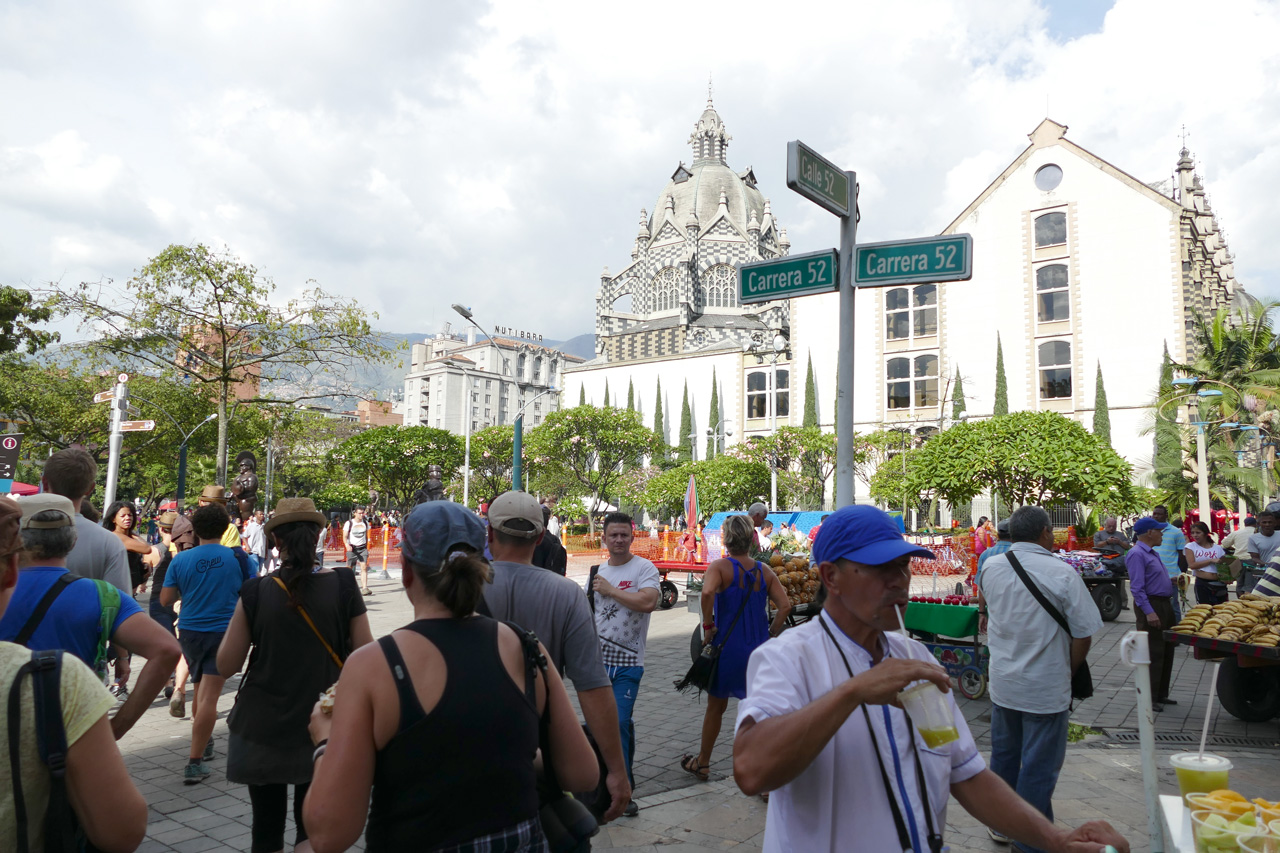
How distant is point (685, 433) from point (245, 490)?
148 ft

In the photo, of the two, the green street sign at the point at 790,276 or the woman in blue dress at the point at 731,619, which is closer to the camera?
the woman in blue dress at the point at 731,619

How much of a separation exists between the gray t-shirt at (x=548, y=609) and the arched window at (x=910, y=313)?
42.9 meters

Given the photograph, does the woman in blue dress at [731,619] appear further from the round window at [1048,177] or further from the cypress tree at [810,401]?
the cypress tree at [810,401]

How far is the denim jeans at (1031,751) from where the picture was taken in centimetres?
405

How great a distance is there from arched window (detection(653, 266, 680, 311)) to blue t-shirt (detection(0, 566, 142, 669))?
71.1m

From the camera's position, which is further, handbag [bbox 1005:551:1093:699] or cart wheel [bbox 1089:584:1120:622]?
cart wheel [bbox 1089:584:1120:622]

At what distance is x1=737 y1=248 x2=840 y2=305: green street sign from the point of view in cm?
578

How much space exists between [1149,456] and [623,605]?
3994 centimetres

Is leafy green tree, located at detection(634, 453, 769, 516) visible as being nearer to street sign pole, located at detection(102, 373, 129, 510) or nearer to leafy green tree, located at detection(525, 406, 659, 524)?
leafy green tree, located at detection(525, 406, 659, 524)

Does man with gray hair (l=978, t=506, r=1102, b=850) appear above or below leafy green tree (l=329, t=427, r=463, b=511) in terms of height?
below

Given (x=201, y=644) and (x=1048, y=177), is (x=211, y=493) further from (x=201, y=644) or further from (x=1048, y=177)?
(x=1048, y=177)

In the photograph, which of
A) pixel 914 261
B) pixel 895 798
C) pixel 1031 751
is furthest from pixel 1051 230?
pixel 895 798

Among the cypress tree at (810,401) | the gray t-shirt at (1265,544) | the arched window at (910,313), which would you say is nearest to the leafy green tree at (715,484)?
the cypress tree at (810,401)

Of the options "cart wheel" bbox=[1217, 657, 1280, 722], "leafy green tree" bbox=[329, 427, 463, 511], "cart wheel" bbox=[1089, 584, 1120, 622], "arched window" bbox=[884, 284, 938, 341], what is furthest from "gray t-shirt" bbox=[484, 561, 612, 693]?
"arched window" bbox=[884, 284, 938, 341]
